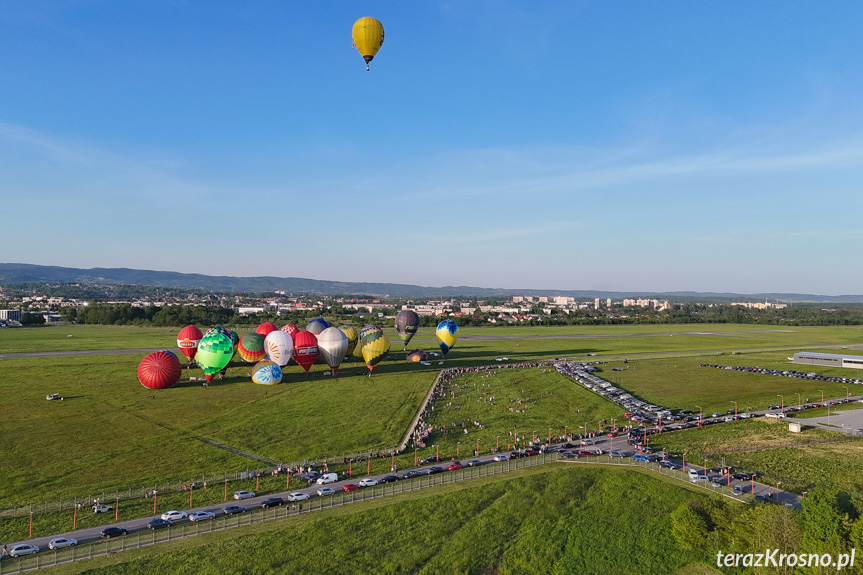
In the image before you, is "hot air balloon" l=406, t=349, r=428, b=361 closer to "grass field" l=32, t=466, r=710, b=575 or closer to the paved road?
the paved road

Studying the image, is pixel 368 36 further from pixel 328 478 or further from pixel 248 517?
pixel 248 517

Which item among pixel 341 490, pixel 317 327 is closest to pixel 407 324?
pixel 317 327

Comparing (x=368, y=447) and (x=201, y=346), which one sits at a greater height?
(x=201, y=346)

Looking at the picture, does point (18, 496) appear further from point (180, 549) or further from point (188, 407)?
point (188, 407)

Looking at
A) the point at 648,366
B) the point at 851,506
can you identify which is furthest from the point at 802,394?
the point at 851,506

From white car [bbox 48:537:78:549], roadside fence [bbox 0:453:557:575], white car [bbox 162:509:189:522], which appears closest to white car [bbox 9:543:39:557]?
roadside fence [bbox 0:453:557:575]

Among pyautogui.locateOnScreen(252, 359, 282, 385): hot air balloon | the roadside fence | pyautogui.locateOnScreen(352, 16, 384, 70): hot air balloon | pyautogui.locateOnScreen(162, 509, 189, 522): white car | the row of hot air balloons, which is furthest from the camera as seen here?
pyautogui.locateOnScreen(252, 359, 282, 385): hot air balloon
